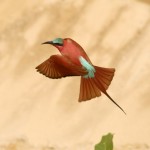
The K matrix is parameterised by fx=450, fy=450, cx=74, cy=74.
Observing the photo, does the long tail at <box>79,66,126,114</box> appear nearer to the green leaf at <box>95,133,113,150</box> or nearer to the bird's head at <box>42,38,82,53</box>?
the bird's head at <box>42,38,82,53</box>

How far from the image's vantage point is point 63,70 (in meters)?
1.05

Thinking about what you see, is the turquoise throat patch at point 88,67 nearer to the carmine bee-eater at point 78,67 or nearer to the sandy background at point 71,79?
the carmine bee-eater at point 78,67

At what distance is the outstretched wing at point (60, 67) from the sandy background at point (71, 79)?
0.29m

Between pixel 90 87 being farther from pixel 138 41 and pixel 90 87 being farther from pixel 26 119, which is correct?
pixel 138 41

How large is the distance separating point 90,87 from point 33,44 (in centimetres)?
63

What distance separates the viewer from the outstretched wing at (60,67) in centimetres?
99

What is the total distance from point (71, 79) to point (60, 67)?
0.42 m

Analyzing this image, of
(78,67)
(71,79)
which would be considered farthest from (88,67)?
(71,79)

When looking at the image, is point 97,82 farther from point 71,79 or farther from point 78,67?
Answer: point 71,79

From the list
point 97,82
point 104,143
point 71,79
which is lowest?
point 104,143

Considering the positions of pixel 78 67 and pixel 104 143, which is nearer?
pixel 104 143

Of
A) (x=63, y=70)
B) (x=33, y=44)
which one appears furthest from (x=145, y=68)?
(x=63, y=70)

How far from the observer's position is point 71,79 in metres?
1.45

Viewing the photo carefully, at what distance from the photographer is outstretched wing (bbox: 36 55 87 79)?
0.99 m
